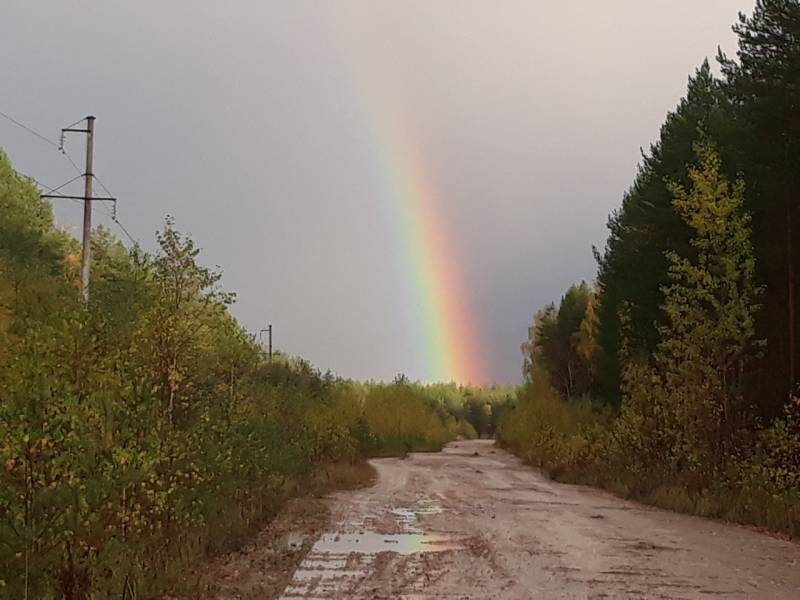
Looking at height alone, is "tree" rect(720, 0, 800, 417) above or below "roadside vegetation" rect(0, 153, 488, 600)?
above

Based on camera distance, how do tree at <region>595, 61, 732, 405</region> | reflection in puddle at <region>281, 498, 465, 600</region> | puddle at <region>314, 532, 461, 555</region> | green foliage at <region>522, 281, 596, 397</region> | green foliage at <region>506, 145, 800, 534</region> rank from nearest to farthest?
reflection in puddle at <region>281, 498, 465, 600</region> < puddle at <region>314, 532, 461, 555</region> < green foliage at <region>506, 145, 800, 534</region> < tree at <region>595, 61, 732, 405</region> < green foliage at <region>522, 281, 596, 397</region>

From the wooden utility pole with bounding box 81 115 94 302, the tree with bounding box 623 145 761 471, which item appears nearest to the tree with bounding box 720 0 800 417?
the tree with bounding box 623 145 761 471

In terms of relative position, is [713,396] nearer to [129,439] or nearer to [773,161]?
[773,161]

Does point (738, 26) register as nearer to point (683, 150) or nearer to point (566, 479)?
point (683, 150)

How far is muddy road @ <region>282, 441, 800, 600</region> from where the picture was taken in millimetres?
10211

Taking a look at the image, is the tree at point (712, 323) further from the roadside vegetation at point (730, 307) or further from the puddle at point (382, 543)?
the puddle at point (382, 543)

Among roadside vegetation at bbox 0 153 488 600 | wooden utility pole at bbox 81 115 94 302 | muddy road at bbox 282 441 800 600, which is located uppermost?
wooden utility pole at bbox 81 115 94 302

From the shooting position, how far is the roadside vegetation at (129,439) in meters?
6.71

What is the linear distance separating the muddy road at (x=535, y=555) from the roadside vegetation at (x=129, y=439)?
5.71 feet

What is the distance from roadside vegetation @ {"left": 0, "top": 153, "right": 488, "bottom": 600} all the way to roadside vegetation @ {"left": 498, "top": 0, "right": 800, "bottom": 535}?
10.7 meters

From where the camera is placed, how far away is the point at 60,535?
6730 millimetres

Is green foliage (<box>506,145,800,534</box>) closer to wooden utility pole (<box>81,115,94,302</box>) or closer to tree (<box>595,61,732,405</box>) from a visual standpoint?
tree (<box>595,61,732,405</box>)

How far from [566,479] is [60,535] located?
30.3 m

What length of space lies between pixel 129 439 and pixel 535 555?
6.94 metres
